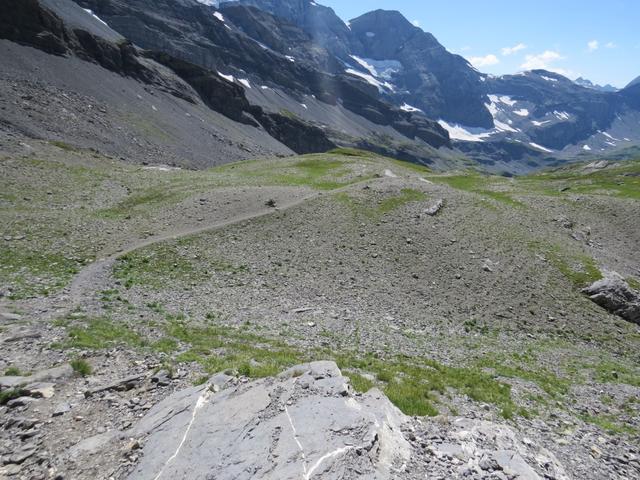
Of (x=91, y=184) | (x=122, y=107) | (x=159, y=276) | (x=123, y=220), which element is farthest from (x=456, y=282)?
(x=122, y=107)

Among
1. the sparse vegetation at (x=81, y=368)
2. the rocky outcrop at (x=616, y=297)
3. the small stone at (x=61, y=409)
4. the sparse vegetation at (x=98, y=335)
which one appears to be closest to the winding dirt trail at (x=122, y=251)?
the sparse vegetation at (x=98, y=335)

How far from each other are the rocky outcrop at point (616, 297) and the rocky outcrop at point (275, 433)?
29820 millimetres

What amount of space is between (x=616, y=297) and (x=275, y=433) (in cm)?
3449

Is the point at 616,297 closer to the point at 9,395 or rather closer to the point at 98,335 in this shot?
the point at 98,335

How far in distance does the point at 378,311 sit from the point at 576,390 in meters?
13.0

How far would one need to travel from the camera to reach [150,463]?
35.8ft

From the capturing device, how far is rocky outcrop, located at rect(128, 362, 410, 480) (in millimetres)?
9992

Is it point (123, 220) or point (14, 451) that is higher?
point (14, 451)

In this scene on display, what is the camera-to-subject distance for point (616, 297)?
111 feet

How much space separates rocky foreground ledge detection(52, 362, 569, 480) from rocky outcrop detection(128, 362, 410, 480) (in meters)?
0.03

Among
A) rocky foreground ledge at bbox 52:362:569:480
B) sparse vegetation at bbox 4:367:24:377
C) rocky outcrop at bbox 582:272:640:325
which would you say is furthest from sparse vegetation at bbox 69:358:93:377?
rocky outcrop at bbox 582:272:640:325

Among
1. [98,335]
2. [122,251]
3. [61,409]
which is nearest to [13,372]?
[61,409]

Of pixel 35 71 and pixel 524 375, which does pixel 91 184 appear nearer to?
pixel 524 375

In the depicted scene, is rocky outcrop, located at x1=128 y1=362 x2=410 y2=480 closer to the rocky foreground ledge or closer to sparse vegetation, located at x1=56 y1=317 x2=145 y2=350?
the rocky foreground ledge
